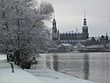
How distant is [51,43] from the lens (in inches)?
1666

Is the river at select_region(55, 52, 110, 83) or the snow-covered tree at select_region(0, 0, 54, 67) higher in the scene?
the snow-covered tree at select_region(0, 0, 54, 67)

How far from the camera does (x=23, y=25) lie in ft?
117

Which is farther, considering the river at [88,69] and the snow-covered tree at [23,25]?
the river at [88,69]

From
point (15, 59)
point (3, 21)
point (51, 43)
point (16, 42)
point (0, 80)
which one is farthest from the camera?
point (51, 43)

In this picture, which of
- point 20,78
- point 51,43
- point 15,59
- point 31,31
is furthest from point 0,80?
point 51,43

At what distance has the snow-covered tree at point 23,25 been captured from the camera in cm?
3400

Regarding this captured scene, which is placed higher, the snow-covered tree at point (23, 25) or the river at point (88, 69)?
the snow-covered tree at point (23, 25)

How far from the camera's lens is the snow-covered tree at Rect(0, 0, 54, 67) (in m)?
34.0

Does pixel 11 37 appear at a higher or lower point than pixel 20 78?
higher

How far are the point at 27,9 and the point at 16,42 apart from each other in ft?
12.5

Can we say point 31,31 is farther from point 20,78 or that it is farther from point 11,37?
point 20,78

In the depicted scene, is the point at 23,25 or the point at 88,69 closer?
the point at 23,25

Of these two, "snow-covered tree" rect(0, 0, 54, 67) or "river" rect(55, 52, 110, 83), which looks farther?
"river" rect(55, 52, 110, 83)

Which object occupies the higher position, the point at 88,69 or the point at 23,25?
the point at 23,25
